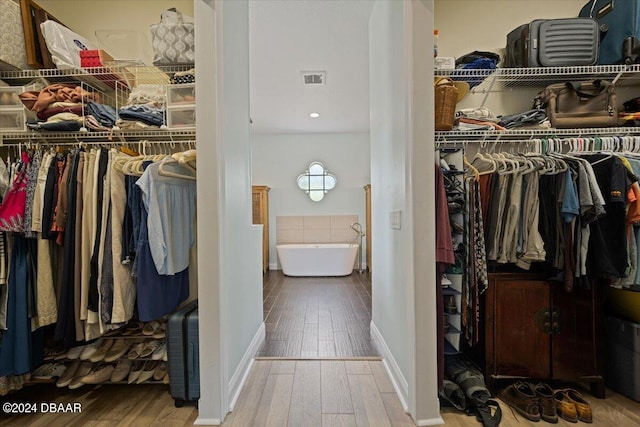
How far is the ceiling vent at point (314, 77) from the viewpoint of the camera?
130 inches

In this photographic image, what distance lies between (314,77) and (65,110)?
2422 millimetres

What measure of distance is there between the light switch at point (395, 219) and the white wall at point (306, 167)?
3.89 meters

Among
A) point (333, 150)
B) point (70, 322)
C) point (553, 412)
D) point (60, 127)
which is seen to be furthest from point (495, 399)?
point (333, 150)

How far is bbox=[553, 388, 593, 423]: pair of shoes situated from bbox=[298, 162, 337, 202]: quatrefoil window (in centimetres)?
456

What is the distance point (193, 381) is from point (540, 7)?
3320 millimetres

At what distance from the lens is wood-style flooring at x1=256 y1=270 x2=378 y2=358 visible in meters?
2.26

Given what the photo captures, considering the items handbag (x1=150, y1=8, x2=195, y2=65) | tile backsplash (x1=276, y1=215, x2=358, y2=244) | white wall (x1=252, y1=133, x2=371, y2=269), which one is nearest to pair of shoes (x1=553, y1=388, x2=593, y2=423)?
handbag (x1=150, y1=8, x2=195, y2=65)

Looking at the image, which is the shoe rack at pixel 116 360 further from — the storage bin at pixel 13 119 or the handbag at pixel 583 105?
the handbag at pixel 583 105

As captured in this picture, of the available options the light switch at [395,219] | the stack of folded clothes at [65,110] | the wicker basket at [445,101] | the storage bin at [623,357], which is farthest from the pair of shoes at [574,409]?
the stack of folded clothes at [65,110]

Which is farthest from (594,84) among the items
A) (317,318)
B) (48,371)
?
(48,371)

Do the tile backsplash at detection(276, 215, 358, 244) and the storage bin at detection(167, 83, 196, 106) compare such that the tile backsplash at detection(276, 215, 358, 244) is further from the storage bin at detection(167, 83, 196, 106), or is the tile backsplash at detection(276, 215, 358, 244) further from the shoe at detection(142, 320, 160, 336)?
the storage bin at detection(167, 83, 196, 106)

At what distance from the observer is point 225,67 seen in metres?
1.61

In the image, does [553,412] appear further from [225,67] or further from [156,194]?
[225,67]

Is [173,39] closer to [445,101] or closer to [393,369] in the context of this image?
[445,101]
